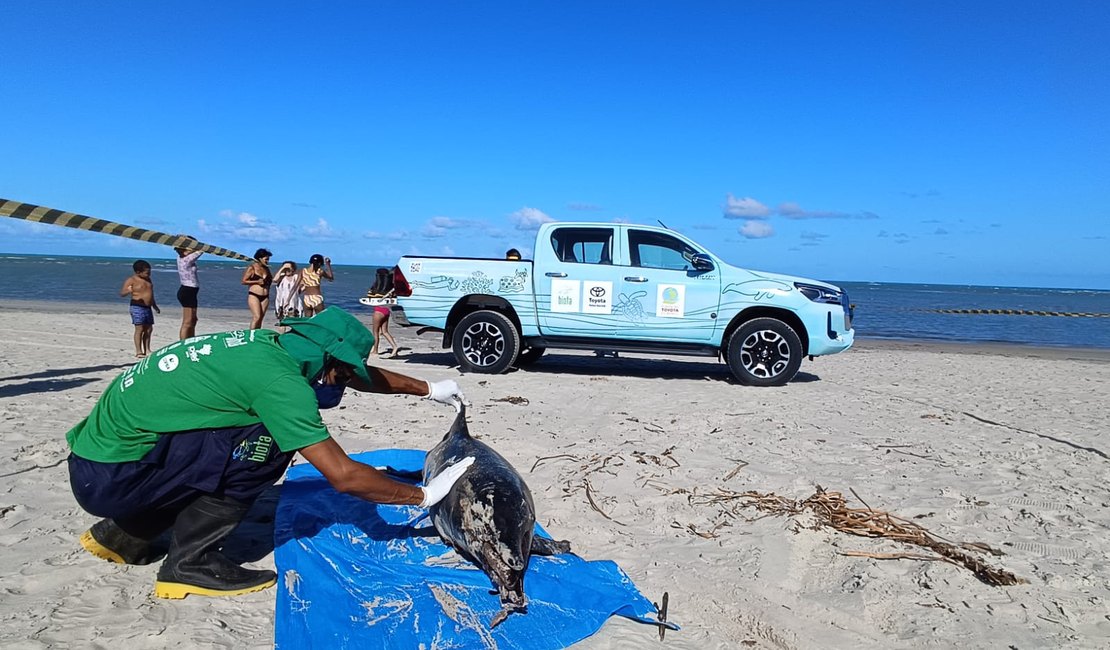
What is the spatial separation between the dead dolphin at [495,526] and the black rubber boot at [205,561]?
0.90 meters

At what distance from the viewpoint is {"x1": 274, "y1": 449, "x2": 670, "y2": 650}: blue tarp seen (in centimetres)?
287

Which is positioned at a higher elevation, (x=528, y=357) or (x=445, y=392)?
(x=445, y=392)

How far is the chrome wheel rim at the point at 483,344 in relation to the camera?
30.5 feet

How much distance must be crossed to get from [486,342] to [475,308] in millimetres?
504

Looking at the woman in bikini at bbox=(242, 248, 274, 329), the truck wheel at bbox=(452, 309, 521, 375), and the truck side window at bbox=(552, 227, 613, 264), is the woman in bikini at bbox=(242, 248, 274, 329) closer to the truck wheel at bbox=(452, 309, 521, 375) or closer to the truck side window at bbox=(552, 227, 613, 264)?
the truck wheel at bbox=(452, 309, 521, 375)

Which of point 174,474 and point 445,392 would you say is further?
point 445,392

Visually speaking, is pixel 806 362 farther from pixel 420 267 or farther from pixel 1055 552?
pixel 1055 552

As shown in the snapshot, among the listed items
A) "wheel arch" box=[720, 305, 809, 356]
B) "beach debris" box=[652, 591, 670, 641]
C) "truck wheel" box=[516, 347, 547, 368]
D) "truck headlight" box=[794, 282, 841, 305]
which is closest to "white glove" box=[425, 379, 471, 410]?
"beach debris" box=[652, 591, 670, 641]

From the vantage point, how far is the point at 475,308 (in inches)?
370

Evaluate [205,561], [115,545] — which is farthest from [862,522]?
[115,545]

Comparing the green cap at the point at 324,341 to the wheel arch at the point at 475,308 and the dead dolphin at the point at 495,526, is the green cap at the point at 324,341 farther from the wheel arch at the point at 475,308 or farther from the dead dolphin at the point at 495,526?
the wheel arch at the point at 475,308

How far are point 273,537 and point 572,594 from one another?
1.79 metres

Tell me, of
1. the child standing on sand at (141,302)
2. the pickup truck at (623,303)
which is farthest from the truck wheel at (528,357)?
the child standing on sand at (141,302)

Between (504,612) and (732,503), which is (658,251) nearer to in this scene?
(732,503)
